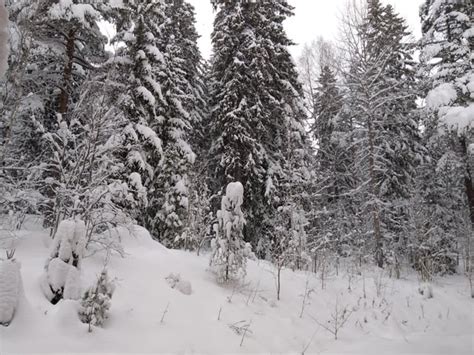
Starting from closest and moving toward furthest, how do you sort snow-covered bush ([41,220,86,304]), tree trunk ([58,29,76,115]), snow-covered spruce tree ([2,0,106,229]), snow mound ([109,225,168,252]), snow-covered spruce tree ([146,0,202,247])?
snow-covered bush ([41,220,86,304]) < snow mound ([109,225,168,252]) < snow-covered spruce tree ([2,0,106,229]) < tree trunk ([58,29,76,115]) < snow-covered spruce tree ([146,0,202,247])

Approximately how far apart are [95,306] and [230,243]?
302 cm

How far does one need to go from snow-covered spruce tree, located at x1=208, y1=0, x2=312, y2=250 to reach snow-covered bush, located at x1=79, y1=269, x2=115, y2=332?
10.7 metres

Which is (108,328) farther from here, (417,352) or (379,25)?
(379,25)

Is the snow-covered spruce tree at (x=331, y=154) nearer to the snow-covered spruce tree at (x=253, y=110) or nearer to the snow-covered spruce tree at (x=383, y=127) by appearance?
the snow-covered spruce tree at (x=383, y=127)

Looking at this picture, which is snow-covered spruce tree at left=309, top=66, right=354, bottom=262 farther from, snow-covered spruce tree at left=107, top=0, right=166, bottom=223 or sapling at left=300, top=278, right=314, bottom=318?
sapling at left=300, top=278, right=314, bottom=318

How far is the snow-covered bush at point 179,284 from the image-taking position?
5.56 metres

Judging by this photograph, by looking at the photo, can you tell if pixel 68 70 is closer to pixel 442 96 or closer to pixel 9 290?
pixel 9 290

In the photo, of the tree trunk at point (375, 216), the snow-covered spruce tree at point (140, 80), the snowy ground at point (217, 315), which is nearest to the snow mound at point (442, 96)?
the tree trunk at point (375, 216)

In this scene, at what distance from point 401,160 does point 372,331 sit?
1429 cm

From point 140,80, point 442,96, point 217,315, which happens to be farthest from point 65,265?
point 442,96

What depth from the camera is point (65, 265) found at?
441cm

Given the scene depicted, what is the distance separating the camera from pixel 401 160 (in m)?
18.6

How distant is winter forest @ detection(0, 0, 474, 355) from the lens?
462 centimetres

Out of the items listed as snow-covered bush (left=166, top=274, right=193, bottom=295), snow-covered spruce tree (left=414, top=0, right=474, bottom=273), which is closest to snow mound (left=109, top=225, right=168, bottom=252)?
snow-covered bush (left=166, top=274, right=193, bottom=295)
